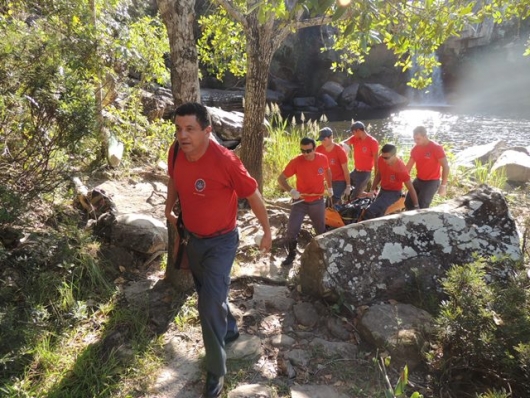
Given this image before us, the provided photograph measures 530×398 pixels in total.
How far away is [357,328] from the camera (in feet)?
10.8

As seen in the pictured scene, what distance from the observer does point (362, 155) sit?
657cm

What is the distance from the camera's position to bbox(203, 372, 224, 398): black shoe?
2596 millimetres

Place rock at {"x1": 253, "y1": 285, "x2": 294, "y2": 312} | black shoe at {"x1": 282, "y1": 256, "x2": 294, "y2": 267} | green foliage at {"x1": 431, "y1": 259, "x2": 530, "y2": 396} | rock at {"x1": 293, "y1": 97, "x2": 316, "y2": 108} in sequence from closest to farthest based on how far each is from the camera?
green foliage at {"x1": 431, "y1": 259, "x2": 530, "y2": 396}
rock at {"x1": 253, "y1": 285, "x2": 294, "y2": 312}
black shoe at {"x1": 282, "y1": 256, "x2": 294, "y2": 267}
rock at {"x1": 293, "y1": 97, "x2": 316, "y2": 108}

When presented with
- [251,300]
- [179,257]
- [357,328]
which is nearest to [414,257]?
[357,328]

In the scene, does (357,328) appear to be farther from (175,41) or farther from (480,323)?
(175,41)

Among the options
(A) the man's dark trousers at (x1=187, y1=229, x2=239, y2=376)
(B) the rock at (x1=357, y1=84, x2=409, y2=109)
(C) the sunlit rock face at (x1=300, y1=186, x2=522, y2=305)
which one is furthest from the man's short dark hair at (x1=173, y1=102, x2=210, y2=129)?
(B) the rock at (x1=357, y1=84, x2=409, y2=109)

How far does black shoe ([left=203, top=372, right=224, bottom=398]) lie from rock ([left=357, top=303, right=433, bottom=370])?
1.28 m

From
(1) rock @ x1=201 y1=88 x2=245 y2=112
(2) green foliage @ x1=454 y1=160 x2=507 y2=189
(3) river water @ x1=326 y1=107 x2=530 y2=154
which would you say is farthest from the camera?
(1) rock @ x1=201 y1=88 x2=245 y2=112

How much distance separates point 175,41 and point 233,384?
298cm

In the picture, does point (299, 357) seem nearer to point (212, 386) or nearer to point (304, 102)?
point (212, 386)

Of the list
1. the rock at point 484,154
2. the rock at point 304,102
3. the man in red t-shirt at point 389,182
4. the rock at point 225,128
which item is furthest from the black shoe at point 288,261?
the rock at point 304,102

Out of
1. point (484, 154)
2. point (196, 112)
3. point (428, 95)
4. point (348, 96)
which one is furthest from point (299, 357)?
point (428, 95)

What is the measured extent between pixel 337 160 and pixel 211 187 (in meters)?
3.61

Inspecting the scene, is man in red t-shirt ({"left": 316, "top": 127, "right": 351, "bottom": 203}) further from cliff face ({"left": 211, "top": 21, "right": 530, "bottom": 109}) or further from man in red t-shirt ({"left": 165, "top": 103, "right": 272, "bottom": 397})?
cliff face ({"left": 211, "top": 21, "right": 530, "bottom": 109})
